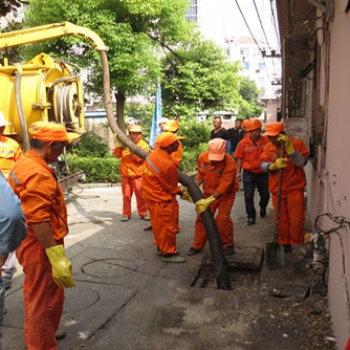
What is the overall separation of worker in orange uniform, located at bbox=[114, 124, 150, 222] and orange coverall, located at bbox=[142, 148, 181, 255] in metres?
1.81

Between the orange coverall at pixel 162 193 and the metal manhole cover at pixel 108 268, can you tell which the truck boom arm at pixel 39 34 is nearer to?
the orange coverall at pixel 162 193

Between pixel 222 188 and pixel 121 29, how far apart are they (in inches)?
333

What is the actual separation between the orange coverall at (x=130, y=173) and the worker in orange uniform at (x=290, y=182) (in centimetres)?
243

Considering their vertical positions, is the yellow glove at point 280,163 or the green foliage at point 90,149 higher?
the yellow glove at point 280,163

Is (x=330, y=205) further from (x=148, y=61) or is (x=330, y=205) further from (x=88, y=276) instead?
(x=148, y=61)

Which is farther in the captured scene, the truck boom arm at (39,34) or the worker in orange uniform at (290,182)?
the truck boom arm at (39,34)

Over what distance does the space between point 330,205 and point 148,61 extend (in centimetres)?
928

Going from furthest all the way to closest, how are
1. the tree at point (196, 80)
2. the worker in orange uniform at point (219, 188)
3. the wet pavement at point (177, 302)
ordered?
1. the tree at point (196, 80)
2. the worker in orange uniform at point (219, 188)
3. the wet pavement at point (177, 302)

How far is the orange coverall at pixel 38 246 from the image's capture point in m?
2.55

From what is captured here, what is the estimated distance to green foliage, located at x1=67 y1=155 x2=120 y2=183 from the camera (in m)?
11.0

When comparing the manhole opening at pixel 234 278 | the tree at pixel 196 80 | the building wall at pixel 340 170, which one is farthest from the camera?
the tree at pixel 196 80

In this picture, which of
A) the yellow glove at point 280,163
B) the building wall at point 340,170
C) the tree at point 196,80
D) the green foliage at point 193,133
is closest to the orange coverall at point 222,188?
the yellow glove at point 280,163

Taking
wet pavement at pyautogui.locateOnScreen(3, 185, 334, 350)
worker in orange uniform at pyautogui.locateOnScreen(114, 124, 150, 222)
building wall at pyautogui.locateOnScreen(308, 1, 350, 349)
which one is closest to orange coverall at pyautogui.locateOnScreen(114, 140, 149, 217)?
worker in orange uniform at pyautogui.locateOnScreen(114, 124, 150, 222)

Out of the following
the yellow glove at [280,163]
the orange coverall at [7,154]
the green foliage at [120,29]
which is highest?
the green foliage at [120,29]
